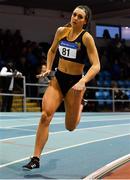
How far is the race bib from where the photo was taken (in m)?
5.95

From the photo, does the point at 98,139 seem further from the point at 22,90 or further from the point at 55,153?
the point at 22,90

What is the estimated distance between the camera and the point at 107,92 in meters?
21.6

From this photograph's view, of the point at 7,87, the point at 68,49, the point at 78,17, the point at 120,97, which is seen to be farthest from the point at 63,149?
the point at 120,97

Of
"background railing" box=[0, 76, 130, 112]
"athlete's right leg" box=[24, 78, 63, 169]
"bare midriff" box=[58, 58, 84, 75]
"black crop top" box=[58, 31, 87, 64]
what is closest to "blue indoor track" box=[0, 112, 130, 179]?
"athlete's right leg" box=[24, 78, 63, 169]

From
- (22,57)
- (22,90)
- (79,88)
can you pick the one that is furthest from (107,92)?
(79,88)

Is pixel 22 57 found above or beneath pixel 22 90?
above

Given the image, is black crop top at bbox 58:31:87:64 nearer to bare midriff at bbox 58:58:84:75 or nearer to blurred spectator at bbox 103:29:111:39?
bare midriff at bbox 58:58:84:75

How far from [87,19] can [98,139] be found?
3.69 m

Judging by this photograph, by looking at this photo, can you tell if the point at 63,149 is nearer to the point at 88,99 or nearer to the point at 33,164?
the point at 33,164

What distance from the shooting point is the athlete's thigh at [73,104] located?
6.01m

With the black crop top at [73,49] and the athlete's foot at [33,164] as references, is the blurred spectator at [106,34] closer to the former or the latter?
the black crop top at [73,49]

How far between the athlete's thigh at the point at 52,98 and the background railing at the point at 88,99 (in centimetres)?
902

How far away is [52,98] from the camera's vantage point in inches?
236

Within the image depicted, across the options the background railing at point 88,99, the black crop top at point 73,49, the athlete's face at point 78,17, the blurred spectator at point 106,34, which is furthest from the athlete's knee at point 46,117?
the blurred spectator at point 106,34
